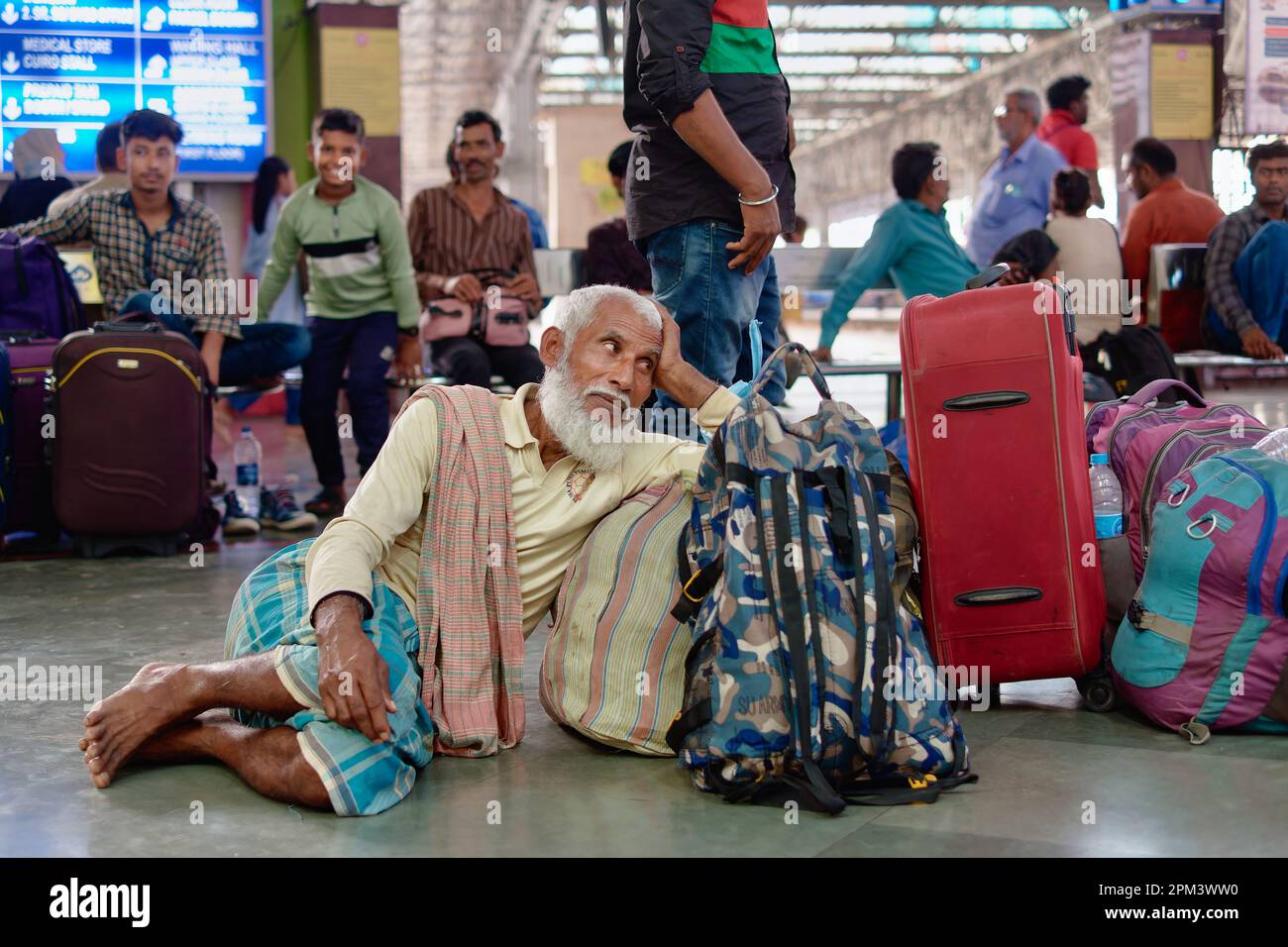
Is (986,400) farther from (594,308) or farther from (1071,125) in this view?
(1071,125)

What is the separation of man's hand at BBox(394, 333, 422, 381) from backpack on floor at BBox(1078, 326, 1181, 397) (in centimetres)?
271

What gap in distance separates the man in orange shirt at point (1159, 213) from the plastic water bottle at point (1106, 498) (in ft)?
13.9

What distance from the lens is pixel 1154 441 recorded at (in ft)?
9.85

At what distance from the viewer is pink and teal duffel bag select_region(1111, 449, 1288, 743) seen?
264 centimetres

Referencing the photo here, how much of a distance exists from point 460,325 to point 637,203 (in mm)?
2709

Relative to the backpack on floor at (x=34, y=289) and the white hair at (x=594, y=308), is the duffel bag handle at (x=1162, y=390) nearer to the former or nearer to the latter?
the white hair at (x=594, y=308)

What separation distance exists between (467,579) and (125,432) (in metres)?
2.71

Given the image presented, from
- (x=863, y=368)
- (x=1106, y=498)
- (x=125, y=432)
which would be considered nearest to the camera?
(x=1106, y=498)

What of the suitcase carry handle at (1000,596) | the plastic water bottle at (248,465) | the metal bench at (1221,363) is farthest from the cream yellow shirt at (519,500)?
the metal bench at (1221,363)

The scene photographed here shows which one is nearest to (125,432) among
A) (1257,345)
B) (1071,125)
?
(1257,345)

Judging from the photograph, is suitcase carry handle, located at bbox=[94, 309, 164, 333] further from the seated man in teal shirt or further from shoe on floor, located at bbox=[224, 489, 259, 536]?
the seated man in teal shirt

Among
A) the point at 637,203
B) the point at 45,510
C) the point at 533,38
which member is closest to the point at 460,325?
the point at 45,510

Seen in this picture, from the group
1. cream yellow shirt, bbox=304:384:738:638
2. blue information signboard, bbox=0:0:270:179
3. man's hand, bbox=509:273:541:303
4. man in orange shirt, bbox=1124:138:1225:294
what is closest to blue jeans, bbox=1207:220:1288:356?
man in orange shirt, bbox=1124:138:1225:294
